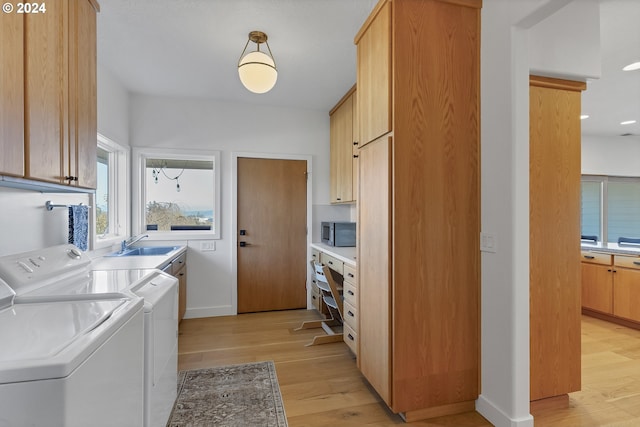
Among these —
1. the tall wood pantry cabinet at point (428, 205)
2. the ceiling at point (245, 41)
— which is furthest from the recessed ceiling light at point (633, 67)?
the tall wood pantry cabinet at point (428, 205)

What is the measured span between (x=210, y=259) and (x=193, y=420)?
2127 millimetres

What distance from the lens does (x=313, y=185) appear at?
4.09 m

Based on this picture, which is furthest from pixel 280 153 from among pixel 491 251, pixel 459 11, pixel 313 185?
pixel 491 251

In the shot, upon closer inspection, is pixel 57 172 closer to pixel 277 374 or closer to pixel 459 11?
pixel 277 374

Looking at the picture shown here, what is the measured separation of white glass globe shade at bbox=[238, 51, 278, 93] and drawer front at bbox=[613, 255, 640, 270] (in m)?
4.21

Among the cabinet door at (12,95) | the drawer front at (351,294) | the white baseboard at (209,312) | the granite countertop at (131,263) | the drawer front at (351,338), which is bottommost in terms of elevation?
the white baseboard at (209,312)

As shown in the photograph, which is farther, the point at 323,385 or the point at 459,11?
the point at 323,385

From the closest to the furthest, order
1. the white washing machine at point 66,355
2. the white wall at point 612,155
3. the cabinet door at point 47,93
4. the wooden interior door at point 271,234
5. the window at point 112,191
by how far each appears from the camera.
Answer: the white washing machine at point 66,355 → the cabinet door at point 47,93 → the window at point 112,191 → the wooden interior door at point 271,234 → the white wall at point 612,155

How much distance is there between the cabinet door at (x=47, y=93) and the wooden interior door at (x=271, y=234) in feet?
7.66

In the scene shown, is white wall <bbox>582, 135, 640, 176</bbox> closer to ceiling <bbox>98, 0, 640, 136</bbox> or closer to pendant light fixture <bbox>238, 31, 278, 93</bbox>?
ceiling <bbox>98, 0, 640, 136</bbox>

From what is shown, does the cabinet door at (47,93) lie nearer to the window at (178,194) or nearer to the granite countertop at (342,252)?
the granite countertop at (342,252)

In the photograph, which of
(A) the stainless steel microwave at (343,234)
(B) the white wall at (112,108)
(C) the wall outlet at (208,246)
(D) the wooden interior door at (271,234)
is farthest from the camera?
(D) the wooden interior door at (271,234)

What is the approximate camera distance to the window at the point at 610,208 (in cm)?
512

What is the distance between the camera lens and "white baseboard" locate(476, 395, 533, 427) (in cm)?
166
